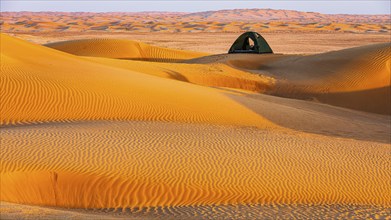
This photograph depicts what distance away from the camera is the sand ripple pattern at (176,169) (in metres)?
6.98

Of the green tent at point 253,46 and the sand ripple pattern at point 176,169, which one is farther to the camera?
the green tent at point 253,46

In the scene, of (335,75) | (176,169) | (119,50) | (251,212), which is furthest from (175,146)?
(119,50)

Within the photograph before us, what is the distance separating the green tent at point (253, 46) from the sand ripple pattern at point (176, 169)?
15.1 meters

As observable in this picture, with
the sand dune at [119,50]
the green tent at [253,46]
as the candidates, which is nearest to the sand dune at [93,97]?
the green tent at [253,46]

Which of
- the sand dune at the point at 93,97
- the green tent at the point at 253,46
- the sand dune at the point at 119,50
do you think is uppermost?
the sand dune at the point at 93,97

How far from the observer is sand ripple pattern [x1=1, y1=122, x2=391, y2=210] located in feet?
22.9

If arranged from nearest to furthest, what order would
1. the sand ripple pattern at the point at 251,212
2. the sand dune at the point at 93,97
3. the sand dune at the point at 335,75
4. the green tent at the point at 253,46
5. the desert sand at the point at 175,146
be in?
the sand ripple pattern at the point at 251,212
the desert sand at the point at 175,146
the sand dune at the point at 93,97
the sand dune at the point at 335,75
the green tent at the point at 253,46

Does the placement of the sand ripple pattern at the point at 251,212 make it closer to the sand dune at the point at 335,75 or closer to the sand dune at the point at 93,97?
the sand dune at the point at 93,97

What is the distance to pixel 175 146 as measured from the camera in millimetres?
8930

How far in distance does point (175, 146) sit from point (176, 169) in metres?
1.15

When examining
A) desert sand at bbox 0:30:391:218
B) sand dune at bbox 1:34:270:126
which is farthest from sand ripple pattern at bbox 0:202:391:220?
sand dune at bbox 1:34:270:126

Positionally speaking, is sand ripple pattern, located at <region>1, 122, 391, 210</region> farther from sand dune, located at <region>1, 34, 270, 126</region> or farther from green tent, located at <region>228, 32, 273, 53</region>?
green tent, located at <region>228, 32, 273, 53</region>

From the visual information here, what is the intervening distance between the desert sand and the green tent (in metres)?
6.54

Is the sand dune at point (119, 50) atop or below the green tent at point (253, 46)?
below
